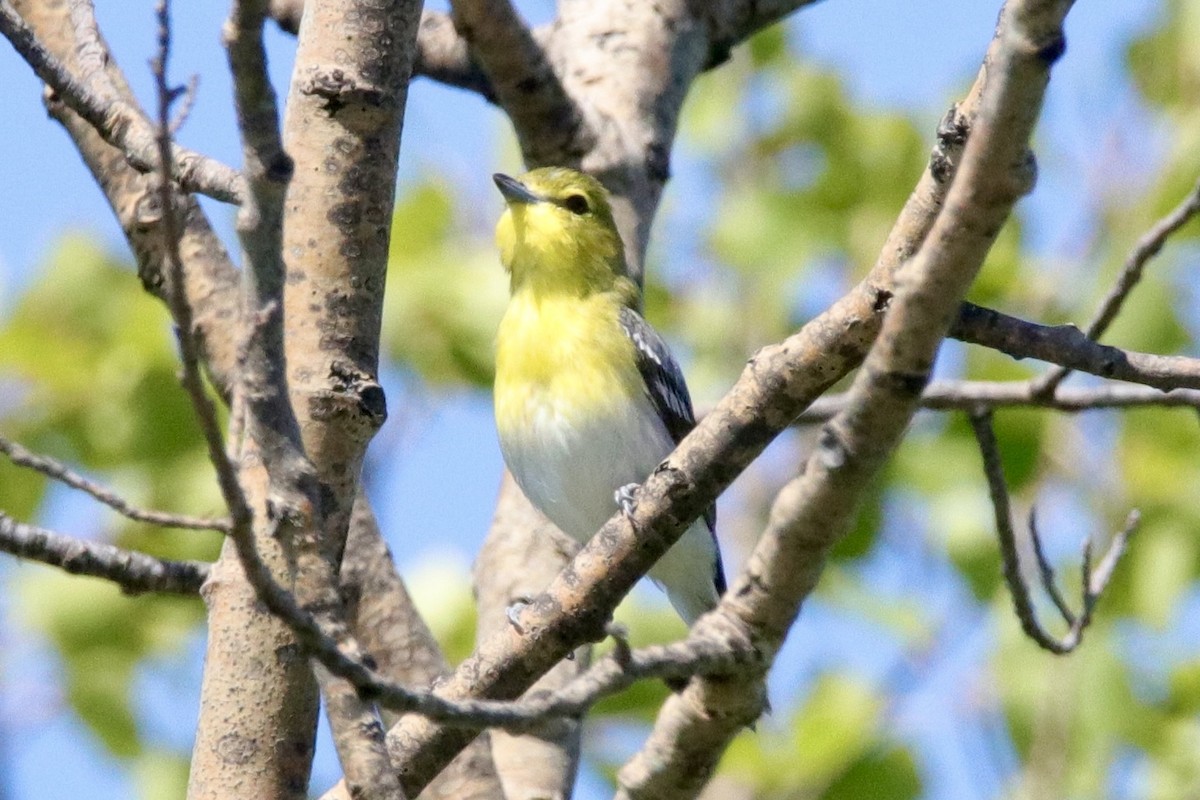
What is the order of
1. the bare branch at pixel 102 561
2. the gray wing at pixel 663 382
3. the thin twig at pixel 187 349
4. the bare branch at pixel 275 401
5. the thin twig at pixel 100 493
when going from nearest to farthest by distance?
the thin twig at pixel 187 349
the bare branch at pixel 275 401
the thin twig at pixel 100 493
the bare branch at pixel 102 561
the gray wing at pixel 663 382

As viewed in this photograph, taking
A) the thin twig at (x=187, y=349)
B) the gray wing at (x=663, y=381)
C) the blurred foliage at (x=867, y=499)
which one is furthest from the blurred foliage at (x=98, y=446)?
→ the thin twig at (x=187, y=349)

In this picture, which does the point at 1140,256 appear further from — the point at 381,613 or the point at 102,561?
the point at 102,561

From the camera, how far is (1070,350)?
8.89ft

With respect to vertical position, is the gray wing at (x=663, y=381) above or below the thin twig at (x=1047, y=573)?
above

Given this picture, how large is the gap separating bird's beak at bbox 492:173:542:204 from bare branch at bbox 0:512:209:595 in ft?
10.6

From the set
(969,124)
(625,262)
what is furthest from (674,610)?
(969,124)

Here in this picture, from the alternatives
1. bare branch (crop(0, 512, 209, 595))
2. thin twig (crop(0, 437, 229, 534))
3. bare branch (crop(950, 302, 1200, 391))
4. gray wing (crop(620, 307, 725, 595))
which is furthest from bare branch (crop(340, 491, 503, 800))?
bare branch (crop(950, 302, 1200, 391))

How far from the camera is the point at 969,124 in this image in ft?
8.27

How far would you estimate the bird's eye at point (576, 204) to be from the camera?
20.0 ft

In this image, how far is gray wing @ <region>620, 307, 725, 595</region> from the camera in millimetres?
5863

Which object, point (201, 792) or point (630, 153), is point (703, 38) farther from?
point (201, 792)

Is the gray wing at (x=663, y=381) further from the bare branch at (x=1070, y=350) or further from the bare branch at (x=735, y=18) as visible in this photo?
the bare branch at (x=1070, y=350)

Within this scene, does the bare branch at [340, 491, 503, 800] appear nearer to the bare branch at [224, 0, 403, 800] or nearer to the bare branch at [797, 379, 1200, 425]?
the bare branch at [797, 379, 1200, 425]

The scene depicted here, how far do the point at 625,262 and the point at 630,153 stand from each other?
1.33 ft
